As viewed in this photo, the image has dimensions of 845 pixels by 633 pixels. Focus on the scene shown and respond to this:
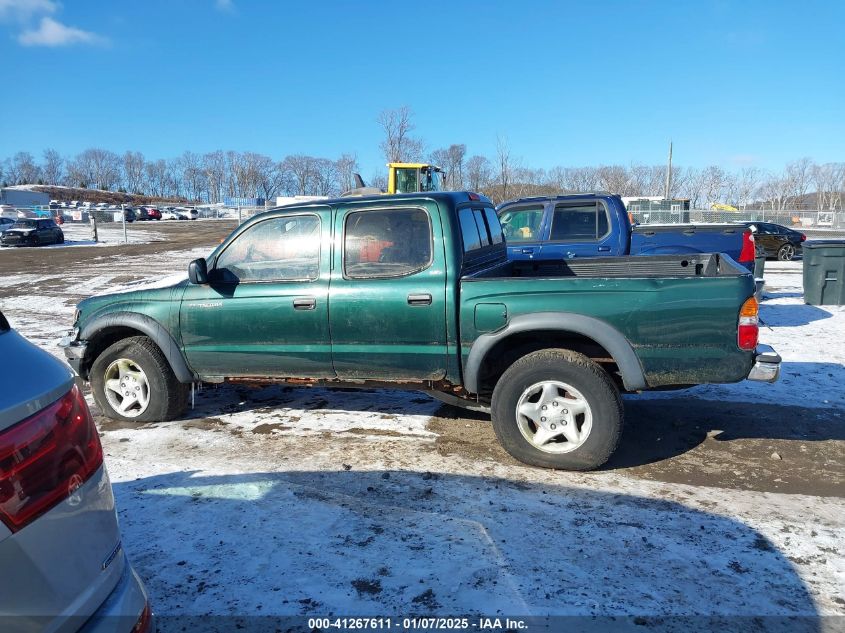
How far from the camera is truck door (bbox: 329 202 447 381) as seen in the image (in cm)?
432

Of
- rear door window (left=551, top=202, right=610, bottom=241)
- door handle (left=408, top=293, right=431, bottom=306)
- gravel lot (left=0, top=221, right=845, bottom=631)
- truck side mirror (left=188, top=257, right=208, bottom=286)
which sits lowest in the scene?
gravel lot (left=0, top=221, right=845, bottom=631)

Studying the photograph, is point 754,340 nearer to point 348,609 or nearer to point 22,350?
point 348,609

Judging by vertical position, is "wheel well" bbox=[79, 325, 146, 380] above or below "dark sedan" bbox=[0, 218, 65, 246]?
below

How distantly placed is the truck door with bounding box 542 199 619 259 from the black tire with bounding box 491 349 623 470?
13.7 feet

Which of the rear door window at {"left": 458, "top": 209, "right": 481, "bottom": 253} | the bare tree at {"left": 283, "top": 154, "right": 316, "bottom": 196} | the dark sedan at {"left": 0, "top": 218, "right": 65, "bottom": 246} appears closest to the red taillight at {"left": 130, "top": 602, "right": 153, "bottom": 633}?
the rear door window at {"left": 458, "top": 209, "right": 481, "bottom": 253}

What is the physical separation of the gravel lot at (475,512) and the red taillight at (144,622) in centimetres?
92

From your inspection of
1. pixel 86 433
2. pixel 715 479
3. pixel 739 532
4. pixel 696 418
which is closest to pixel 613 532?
pixel 739 532

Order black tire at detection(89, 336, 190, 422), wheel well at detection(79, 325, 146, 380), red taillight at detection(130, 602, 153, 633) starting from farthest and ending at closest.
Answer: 1. wheel well at detection(79, 325, 146, 380)
2. black tire at detection(89, 336, 190, 422)
3. red taillight at detection(130, 602, 153, 633)

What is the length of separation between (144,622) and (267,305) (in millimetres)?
3082

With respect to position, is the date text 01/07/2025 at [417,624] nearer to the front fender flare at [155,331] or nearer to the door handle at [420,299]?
the door handle at [420,299]

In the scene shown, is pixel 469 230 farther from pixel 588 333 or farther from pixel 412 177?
pixel 412 177

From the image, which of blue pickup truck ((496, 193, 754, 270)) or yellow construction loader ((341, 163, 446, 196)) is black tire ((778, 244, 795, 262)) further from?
blue pickup truck ((496, 193, 754, 270))

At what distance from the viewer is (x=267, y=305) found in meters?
4.65

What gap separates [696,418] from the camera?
17.1ft
